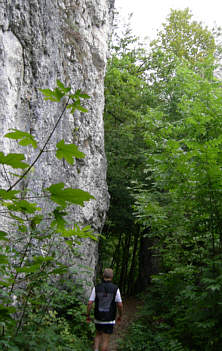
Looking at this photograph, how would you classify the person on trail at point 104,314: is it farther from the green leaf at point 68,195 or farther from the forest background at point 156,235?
the green leaf at point 68,195

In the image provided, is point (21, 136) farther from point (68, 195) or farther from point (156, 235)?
point (156, 235)

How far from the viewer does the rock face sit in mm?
5371

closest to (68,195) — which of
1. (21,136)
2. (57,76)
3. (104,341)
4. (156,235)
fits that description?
(21,136)

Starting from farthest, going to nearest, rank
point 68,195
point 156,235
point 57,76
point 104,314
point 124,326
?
point 124,326 → point 57,76 → point 156,235 → point 104,314 → point 68,195

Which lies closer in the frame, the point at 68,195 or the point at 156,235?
the point at 68,195

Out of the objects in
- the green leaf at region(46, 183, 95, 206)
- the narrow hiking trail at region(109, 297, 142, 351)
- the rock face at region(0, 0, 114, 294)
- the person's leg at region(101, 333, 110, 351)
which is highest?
the rock face at region(0, 0, 114, 294)

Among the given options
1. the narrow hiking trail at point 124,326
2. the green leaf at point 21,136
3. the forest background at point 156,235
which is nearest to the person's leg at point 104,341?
the forest background at point 156,235

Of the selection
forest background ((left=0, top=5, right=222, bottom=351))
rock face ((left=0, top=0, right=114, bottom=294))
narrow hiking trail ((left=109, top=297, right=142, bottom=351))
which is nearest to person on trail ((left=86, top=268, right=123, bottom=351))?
forest background ((left=0, top=5, right=222, bottom=351))

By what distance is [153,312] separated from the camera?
8266 millimetres

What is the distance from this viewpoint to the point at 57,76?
7.38 meters

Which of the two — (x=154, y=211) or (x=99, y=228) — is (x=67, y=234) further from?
(x=99, y=228)

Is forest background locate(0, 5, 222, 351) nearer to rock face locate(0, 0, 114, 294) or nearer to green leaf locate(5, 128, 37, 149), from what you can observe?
green leaf locate(5, 128, 37, 149)

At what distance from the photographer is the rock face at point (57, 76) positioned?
5.37 metres

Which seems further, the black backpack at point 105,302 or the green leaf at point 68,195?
the black backpack at point 105,302
